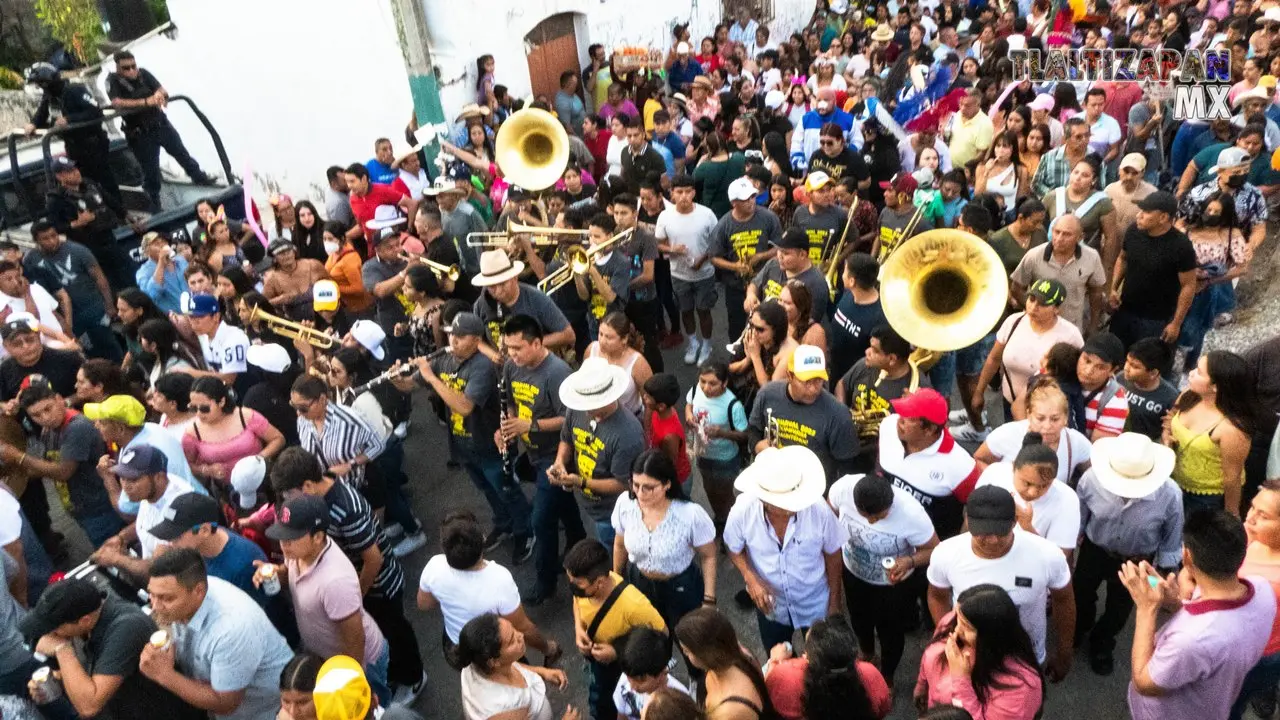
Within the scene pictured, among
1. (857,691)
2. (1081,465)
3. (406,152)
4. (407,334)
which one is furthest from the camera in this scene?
(406,152)

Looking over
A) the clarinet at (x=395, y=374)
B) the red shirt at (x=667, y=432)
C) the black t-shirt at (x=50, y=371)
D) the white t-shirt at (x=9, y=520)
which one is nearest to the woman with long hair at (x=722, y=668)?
the red shirt at (x=667, y=432)

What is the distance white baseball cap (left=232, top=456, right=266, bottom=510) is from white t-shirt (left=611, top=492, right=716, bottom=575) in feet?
6.15

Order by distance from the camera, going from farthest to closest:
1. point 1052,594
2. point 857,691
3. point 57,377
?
1. point 57,377
2. point 1052,594
3. point 857,691

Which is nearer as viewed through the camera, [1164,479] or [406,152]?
[1164,479]

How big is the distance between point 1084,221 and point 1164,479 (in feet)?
10.00

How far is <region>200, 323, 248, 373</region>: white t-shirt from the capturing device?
5863 millimetres

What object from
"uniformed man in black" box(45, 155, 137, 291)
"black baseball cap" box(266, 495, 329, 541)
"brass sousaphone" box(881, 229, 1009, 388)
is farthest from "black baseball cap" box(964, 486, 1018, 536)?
"uniformed man in black" box(45, 155, 137, 291)

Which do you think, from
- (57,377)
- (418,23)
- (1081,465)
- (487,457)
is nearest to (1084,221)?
(1081,465)

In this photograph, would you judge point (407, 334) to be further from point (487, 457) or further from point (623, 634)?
point (623, 634)

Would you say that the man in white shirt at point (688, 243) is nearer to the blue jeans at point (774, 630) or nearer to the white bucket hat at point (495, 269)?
the white bucket hat at point (495, 269)

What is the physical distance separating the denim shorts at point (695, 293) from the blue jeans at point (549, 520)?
2.41m

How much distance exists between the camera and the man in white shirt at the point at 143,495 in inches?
163

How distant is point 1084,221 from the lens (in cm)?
618

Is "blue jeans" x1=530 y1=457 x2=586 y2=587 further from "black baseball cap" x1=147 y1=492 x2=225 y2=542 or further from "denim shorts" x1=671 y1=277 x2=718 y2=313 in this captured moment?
"denim shorts" x1=671 y1=277 x2=718 y2=313
